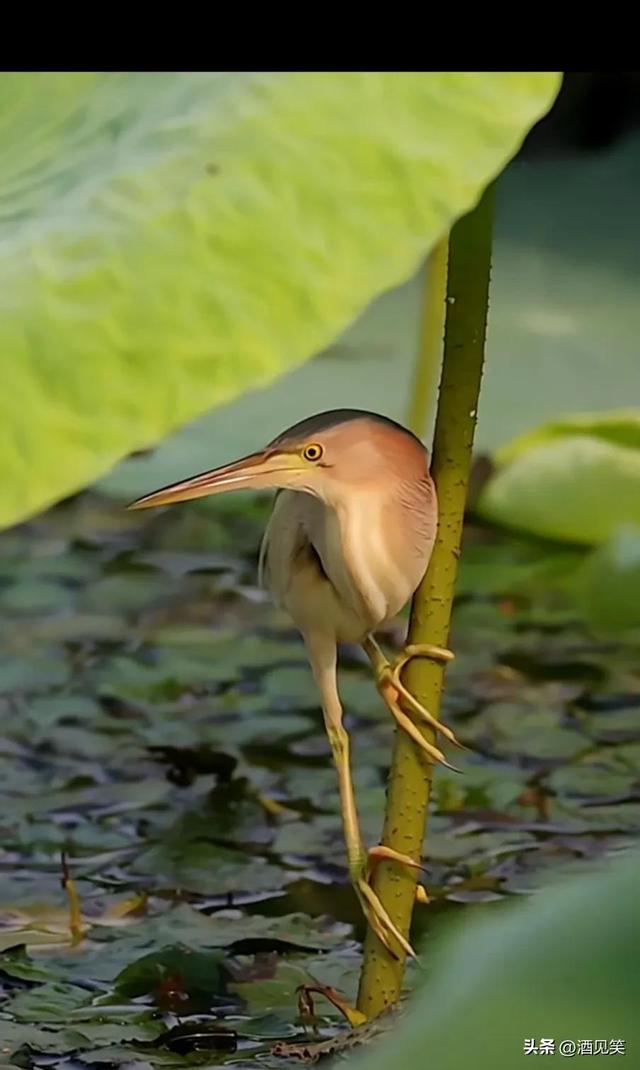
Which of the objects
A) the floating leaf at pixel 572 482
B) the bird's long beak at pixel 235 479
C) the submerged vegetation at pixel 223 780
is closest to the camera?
the bird's long beak at pixel 235 479

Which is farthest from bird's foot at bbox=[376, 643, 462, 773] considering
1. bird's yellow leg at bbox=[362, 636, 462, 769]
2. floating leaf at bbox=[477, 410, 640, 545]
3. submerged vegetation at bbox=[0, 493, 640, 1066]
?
floating leaf at bbox=[477, 410, 640, 545]

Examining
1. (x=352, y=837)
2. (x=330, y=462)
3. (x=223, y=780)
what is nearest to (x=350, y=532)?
(x=330, y=462)

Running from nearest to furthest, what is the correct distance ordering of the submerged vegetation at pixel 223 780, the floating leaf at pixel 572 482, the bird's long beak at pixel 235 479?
the bird's long beak at pixel 235 479 → the submerged vegetation at pixel 223 780 → the floating leaf at pixel 572 482

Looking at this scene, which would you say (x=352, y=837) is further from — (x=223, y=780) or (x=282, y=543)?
(x=223, y=780)

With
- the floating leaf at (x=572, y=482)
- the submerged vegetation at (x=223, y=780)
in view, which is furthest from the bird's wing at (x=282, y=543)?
the floating leaf at (x=572, y=482)

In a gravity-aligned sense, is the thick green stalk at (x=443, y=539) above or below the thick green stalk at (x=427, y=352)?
below

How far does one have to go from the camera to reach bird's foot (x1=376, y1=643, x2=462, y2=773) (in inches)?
20.4

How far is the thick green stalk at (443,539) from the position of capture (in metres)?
0.50

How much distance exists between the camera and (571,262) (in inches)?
62.6

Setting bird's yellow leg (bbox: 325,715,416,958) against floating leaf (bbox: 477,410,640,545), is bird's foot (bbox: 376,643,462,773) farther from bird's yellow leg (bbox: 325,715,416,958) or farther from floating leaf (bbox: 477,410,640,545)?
floating leaf (bbox: 477,410,640,545)

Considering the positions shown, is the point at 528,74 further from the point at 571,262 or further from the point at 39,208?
the point at 571,262

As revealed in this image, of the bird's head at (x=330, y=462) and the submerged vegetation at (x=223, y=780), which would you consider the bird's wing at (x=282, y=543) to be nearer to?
the bird's head at (x=330, y=462)

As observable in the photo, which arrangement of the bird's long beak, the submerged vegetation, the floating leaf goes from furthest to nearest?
the floating leaf
the submerged vegetation
the bird's long beak

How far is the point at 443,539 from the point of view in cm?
52
